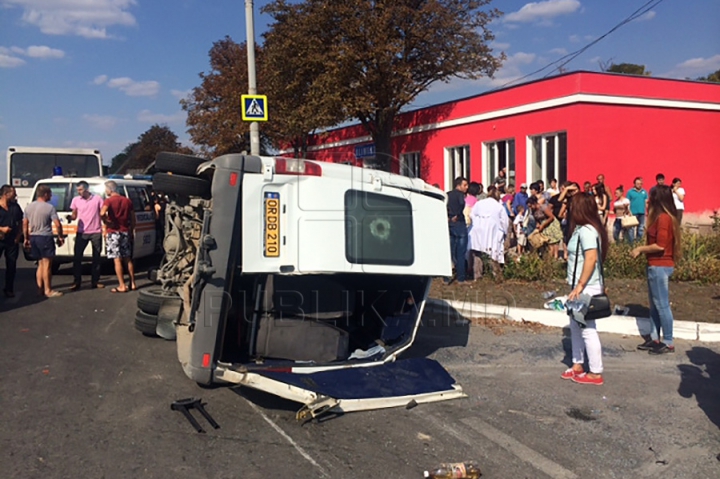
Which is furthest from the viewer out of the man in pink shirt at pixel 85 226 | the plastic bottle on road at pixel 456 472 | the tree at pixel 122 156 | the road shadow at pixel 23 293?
the tree at pixel 122 156

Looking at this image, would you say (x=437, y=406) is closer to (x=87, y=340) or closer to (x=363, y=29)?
(x=87, y=340)

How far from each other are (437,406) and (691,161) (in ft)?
56.2

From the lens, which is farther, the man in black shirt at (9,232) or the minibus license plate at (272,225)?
the man in black shirt at (9,232)

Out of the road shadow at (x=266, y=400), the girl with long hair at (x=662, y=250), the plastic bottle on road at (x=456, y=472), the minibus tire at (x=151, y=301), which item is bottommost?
the plastic bottle on road at (x=456, y=472)

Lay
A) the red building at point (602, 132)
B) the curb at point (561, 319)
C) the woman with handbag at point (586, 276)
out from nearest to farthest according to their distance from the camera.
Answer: the woman with handbag at point (586, 276)
the curb at point (561, 319)
the red building at point (602, 132)

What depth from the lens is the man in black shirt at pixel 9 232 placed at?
980 centimetres

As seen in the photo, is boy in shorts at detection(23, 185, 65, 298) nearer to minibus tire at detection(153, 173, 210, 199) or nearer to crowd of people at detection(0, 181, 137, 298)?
crowd of people at detection(0, 181, 137, 298)

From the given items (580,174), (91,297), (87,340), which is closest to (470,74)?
(580,174)

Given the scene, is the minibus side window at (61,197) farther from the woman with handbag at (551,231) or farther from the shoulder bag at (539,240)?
the woman with handbag at (551,231)

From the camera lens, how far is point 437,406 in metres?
5.17

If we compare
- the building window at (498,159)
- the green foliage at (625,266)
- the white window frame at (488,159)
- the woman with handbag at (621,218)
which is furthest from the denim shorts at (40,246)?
the white window frame at (488,159)

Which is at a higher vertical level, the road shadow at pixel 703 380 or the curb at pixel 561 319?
the curb at pixel 561 319

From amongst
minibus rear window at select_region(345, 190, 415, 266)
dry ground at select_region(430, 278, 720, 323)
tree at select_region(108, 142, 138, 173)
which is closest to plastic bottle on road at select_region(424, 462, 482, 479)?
minibus rear window at select_region(345, 190, 415, 266)

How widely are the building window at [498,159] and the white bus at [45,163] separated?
490 inches
